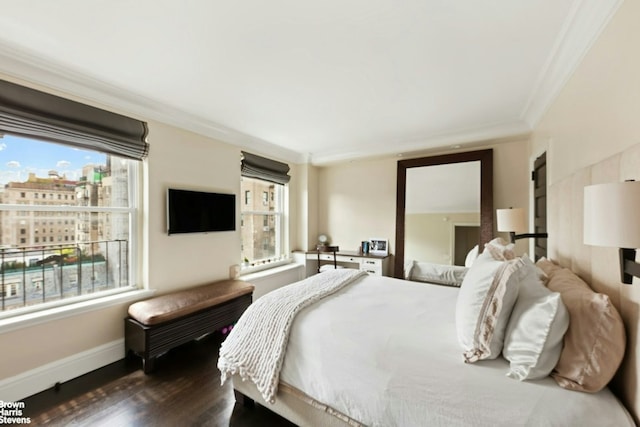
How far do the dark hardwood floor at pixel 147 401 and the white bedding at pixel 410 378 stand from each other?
2.09 ft

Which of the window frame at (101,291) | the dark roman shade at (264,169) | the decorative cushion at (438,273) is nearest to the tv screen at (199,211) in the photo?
the window frame at (101,291)

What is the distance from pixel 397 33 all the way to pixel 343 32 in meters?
0.34

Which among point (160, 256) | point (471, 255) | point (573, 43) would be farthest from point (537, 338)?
point (160, 256)

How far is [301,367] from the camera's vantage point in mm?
1494

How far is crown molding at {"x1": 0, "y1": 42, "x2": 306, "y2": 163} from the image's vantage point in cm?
186

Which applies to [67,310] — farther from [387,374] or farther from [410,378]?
[410,378]

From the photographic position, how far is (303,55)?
1.86 m

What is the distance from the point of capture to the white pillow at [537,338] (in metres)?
1.05

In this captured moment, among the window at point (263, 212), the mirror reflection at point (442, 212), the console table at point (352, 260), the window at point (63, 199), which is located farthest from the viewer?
the console table at point (352, 260)

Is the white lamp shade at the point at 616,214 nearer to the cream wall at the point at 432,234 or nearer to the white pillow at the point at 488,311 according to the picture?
the white pillow at the point at 488,311

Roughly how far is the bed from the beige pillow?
0.05 m

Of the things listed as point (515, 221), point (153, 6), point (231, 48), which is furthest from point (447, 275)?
point (153, 6)

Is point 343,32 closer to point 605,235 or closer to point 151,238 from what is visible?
point 605,235

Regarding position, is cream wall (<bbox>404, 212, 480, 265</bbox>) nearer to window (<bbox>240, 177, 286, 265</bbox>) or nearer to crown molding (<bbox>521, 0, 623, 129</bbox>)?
crown molding (<bbox>521, 0, 623, 129</bbox>)
